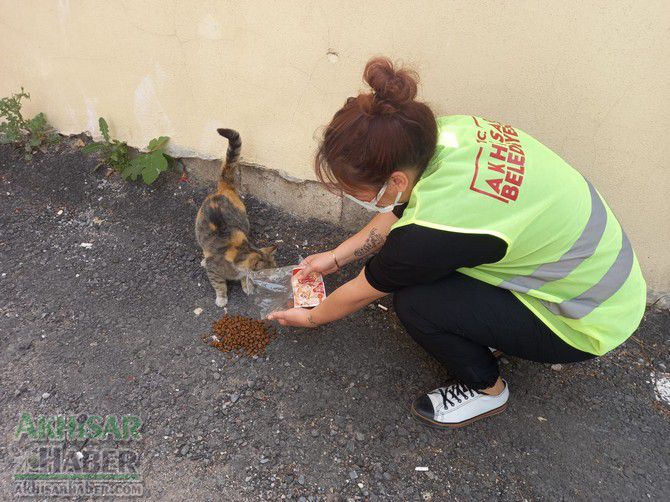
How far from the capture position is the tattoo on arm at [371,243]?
237cm

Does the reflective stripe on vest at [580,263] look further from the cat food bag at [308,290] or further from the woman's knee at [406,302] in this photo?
the cat food bag at [308,290]

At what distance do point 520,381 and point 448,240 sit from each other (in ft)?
4.07

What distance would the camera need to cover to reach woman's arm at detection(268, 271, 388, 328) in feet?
6.06

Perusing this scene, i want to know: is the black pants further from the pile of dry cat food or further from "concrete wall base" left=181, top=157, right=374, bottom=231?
"concrete wall base" left=181, top=157, right=374, bottom=231

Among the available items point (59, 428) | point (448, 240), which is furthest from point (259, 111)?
point (59, 428)

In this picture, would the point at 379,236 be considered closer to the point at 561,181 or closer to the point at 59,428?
the point at 561,181

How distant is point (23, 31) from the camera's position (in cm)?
334

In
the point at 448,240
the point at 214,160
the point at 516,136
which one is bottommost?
the point at 214,160

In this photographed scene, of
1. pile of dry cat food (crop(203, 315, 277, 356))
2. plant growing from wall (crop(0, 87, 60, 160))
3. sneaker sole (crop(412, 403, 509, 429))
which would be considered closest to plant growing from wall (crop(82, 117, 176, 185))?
plant growing from wall (crop(0, 87, 60, 160))

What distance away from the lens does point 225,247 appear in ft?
8.66

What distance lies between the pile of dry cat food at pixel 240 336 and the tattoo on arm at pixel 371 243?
0.64 m

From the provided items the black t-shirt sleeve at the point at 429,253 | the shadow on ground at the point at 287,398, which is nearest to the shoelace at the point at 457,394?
the shadow on ground at the point at 287,398

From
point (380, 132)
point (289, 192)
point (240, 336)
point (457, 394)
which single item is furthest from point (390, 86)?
point (289, 192)

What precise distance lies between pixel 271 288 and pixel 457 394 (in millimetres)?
1192
